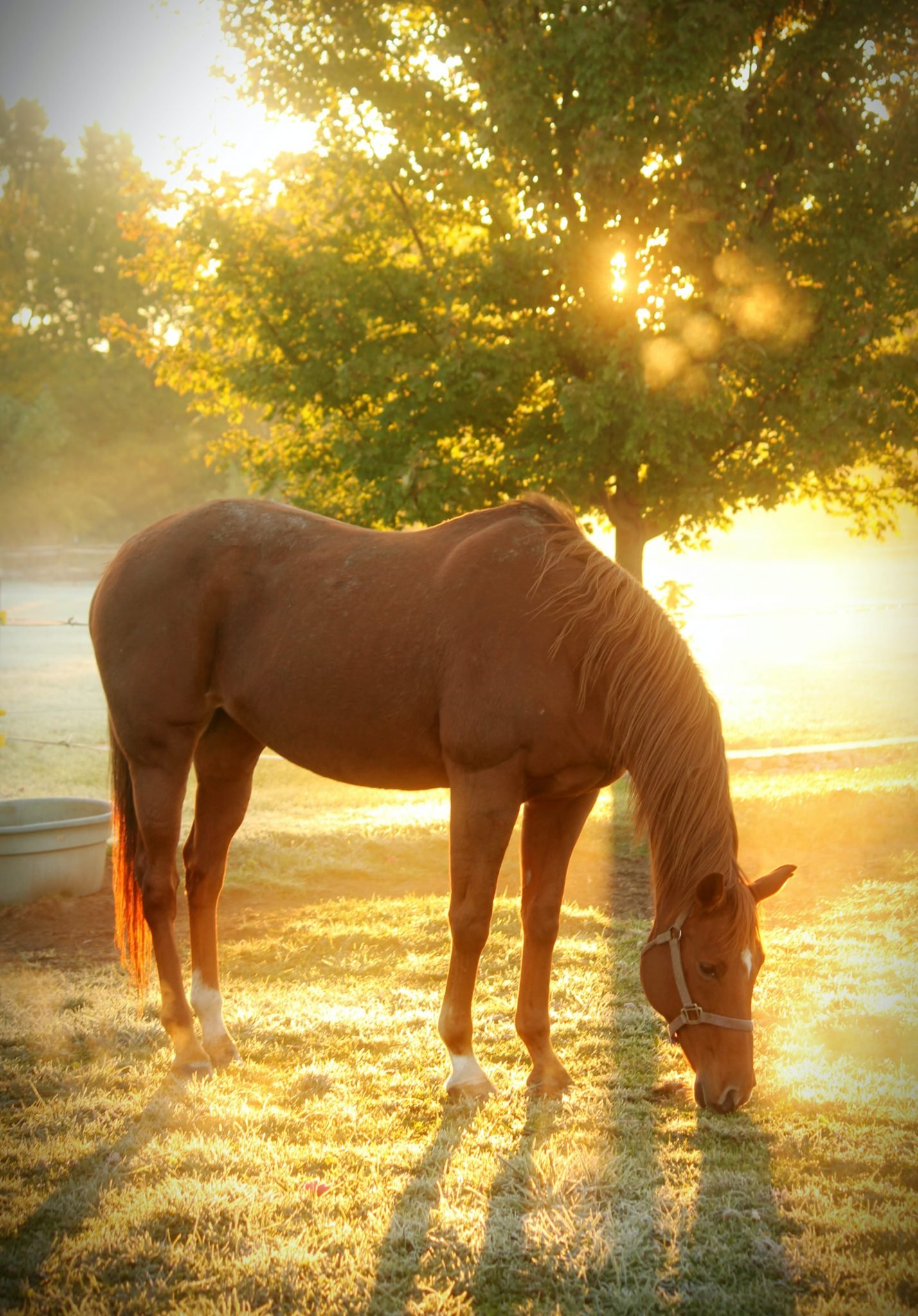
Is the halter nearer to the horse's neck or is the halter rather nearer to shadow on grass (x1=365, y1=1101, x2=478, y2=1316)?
the horse's neck

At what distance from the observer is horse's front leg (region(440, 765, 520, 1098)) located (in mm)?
3289

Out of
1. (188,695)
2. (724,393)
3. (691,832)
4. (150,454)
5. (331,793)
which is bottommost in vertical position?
(331,793)

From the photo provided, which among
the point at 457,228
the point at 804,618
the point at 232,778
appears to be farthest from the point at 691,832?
the point at 804,618

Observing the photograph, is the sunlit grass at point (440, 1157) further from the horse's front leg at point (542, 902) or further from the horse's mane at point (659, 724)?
the horse's mane at point (659, 724)

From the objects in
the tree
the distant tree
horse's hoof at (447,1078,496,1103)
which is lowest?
horse's hoof at (447,1078,496,1103)

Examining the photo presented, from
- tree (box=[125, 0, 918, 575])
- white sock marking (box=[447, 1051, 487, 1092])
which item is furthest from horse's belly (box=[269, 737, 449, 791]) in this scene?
tree (box=[125, 0, 918, 575])

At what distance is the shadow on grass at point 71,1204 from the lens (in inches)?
95.0

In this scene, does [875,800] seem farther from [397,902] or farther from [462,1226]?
[462,1226]

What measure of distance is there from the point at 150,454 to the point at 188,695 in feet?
109

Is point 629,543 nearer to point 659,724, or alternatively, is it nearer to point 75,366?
point 659,724

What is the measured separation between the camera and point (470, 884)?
334cm

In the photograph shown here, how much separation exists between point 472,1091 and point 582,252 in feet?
19.3

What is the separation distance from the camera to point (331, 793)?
402 inches

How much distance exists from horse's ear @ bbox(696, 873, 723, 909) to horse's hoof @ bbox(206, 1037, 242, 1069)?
1876mm
